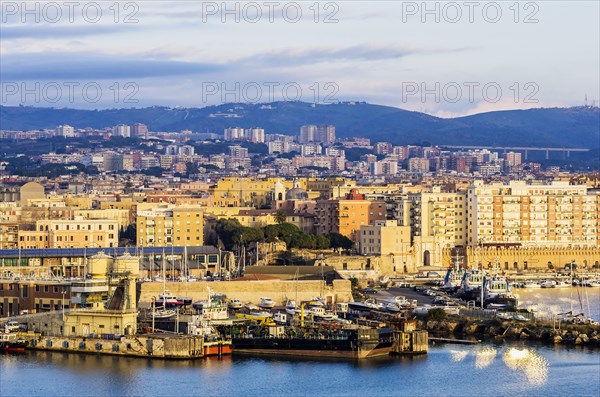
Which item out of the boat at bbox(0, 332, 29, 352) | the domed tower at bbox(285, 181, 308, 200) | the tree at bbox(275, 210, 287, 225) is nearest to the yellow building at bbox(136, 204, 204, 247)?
the tree at bbox(275, 210, 287, 225)

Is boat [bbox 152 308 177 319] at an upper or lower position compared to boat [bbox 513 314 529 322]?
upper

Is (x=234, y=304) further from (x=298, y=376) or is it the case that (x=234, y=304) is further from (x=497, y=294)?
(x=497, y=294)

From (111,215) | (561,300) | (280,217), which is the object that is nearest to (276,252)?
(280,217)

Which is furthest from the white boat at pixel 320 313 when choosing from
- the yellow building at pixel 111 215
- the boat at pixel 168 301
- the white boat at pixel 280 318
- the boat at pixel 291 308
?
the yellow building at pixel 111 215

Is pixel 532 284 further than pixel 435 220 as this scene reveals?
No

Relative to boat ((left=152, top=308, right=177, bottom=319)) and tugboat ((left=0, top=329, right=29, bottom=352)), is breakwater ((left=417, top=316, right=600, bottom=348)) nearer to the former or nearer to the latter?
boat ((left=152, top=308, right=177, bottom=319))

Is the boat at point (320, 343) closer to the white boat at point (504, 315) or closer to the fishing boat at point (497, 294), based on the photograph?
the white boat at point (504, 315)
